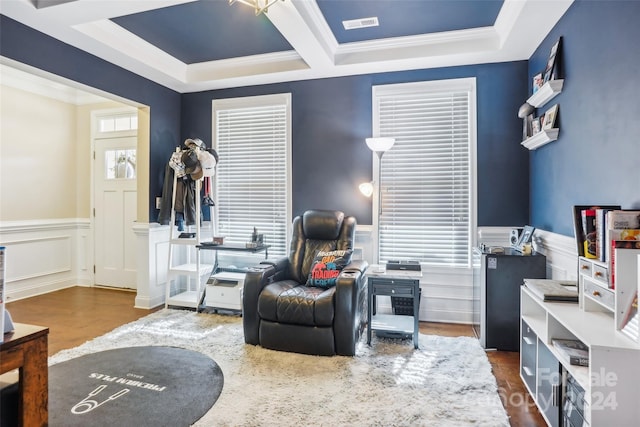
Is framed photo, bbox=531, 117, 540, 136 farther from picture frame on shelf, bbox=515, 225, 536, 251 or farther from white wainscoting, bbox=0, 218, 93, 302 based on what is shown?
white wainscoting, bbox=0, 218, 93, 302

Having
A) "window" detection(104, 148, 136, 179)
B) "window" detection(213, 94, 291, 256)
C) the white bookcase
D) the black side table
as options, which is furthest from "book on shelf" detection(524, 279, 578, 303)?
"window" detection(104, 148, 136, 179)

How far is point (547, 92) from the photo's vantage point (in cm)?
274

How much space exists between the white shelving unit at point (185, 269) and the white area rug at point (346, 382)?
2.39ft

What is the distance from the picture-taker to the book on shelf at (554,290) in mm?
1954

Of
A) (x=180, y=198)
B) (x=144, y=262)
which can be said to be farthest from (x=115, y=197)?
(x=180, y=198)

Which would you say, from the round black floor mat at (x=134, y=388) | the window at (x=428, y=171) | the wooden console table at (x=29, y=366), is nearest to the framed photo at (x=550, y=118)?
the window at (x=428, y=171)

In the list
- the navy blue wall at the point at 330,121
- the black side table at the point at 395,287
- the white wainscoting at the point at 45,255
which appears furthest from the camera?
the white wainscoting at the point at 45,255

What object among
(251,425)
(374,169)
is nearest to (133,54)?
(374,169)

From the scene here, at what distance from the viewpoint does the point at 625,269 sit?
1.49 m

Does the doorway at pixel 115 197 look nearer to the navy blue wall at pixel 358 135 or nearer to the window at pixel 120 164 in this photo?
the window at pixel 120 164

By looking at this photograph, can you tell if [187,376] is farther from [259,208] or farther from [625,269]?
[625,269]

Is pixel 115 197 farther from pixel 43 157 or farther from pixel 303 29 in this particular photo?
pixel 303 29

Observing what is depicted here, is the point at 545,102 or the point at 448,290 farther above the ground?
the point at 545,102

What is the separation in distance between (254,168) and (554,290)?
11.1 ft
